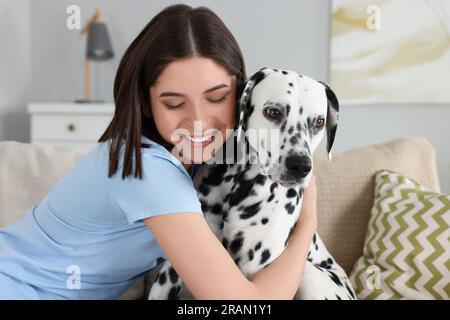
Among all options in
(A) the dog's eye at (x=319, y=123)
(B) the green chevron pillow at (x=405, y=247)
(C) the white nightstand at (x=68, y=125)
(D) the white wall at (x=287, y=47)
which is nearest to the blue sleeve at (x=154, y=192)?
(A) the dog's eye at (x=319, y=123)

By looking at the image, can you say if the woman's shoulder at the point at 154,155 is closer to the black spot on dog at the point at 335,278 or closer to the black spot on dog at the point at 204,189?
the black spot on dog at the point at 204,189

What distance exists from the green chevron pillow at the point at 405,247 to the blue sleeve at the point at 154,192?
86 centimetres

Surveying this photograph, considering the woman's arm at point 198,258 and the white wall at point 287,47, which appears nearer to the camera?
the woman's arm at point 198,258

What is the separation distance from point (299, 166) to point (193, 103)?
27cm

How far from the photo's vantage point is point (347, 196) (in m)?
1.94

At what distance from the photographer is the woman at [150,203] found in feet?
3.63

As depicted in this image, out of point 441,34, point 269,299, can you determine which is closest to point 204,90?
point 269,299

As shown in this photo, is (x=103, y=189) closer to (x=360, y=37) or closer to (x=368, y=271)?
(x=368, y=271)

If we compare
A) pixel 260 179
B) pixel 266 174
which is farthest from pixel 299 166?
pixel 260 179

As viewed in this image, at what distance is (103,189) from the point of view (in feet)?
3.98

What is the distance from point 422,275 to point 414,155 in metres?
0.55

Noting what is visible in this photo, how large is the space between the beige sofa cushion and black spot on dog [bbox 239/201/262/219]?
682 mm

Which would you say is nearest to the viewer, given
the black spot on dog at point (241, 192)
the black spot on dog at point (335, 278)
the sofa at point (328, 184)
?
the black spot on dog at point (241, 192)

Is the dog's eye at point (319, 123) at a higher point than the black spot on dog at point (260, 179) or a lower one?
higher
